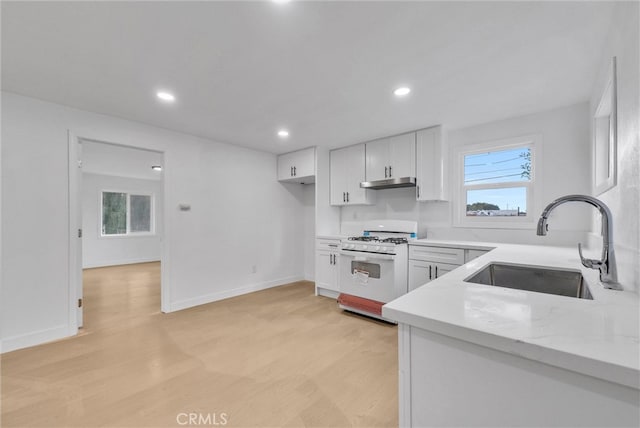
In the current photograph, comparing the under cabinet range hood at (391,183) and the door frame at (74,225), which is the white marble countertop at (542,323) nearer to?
the under cabinet range hood at (391,183)

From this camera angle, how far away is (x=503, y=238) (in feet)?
9.98

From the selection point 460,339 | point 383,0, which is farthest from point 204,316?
point 383,0

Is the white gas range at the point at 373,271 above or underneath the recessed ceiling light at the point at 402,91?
underneath

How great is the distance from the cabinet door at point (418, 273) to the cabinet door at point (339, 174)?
148 centimetres

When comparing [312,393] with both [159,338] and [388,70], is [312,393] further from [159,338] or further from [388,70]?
[388,70]

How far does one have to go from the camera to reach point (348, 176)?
4.15 meters

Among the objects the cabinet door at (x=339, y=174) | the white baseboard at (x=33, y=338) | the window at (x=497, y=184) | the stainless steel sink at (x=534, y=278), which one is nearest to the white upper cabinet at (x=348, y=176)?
the cabinet door at (x=339, y=174)

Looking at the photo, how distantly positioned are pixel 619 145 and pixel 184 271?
4086 mm

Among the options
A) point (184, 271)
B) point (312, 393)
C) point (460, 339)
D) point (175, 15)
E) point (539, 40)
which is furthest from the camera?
point (184, 271)

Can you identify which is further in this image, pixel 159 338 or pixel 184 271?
pixel 184 271

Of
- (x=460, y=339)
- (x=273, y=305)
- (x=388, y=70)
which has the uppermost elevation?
(x=388, y=70)

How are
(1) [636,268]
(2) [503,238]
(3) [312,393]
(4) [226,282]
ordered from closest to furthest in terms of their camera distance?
(1) [636,268] → (3) [312,393] → (2) [503,238] → (4) [226,282]

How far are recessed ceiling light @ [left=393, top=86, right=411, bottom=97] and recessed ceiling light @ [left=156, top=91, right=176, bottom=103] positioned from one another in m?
2.04

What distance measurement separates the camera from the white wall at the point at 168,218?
245 cm
